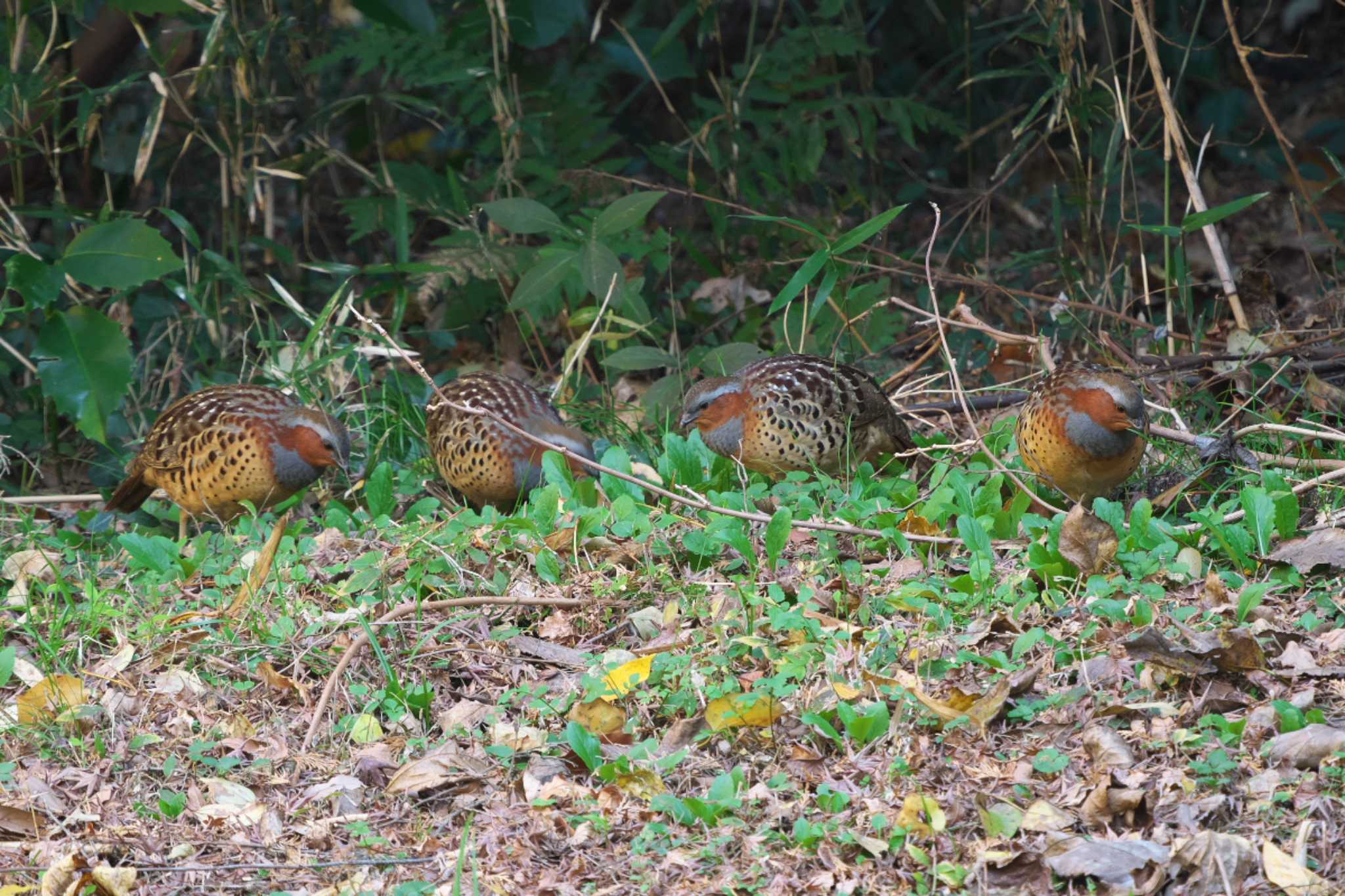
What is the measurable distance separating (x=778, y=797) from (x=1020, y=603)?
3.39ft

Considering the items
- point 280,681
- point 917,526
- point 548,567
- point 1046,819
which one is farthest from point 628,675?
point 917,526

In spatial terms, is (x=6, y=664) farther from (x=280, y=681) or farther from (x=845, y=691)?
(x=845, y=691)

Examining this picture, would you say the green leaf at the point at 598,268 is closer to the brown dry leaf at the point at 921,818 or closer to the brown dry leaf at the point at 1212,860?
the brown dry leaf at the point at 921,818

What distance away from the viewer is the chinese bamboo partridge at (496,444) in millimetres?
5688

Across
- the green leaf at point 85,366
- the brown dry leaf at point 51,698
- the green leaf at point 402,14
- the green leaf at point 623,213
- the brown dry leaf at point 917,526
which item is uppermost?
the green leaf at point 402,14

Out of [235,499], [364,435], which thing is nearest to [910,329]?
[364,435]

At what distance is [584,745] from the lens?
3.64 metres

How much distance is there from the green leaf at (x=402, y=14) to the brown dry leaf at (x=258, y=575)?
11.3ft

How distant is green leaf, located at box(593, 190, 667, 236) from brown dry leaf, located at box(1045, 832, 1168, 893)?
388 centimetres

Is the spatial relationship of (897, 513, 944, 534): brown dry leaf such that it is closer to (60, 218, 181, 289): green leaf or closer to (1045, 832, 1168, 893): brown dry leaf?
(1045, 832, 1168, 893): brown dry leaf

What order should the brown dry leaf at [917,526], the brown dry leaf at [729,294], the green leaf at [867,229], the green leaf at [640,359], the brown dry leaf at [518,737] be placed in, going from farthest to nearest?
the brown dry leaf at [729,294] → the green leaf at [640,359] → the green leaf at [867,229] → the brown dry leaf at [917,526] → the brown dry leaf at [518,737]

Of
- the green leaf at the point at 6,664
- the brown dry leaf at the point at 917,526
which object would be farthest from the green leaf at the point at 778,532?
the green leaf at the point at 6,664

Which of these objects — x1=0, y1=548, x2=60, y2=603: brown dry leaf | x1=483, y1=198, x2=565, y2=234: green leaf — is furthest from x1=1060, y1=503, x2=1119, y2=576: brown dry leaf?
x1=0, y1=548, x2=60, y2=603: brown dry leaf

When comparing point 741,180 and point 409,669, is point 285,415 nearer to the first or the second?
point 409,669
